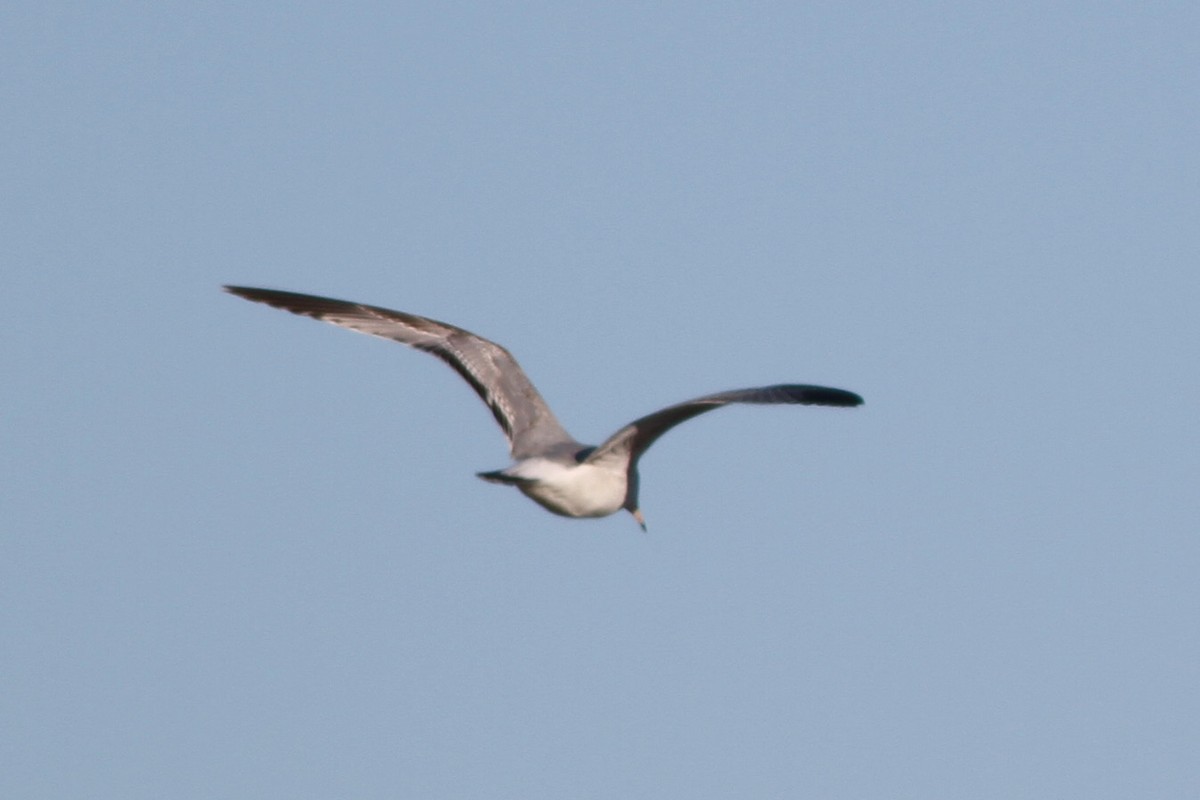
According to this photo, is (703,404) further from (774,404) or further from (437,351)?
(437,351)

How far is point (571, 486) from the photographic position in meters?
14.2

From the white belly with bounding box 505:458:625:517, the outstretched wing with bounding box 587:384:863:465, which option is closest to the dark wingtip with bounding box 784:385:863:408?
the outstretched wing with bounding box 587:384:863:465

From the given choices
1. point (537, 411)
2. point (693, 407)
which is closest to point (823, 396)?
point (693, 407)

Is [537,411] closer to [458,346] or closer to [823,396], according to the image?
Result: [458,346]

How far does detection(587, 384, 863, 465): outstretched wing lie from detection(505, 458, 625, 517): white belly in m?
0.13

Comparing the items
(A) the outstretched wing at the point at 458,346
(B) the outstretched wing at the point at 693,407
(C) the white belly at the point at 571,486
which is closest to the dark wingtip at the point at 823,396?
(B) the outstretched wing at the point at 693,407

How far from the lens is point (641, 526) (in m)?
15.4

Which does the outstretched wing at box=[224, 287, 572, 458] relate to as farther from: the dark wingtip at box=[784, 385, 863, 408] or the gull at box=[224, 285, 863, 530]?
the dark wingtip at box=[784, 385, 863, 408]

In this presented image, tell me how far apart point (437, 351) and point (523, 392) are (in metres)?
0.92

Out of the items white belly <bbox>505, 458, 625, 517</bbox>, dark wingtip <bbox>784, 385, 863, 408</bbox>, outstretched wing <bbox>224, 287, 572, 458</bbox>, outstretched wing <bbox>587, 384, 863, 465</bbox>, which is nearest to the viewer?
outstretched wing <bbox>587, 384, 863, 465</bbox>

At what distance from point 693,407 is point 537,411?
3.22 metres

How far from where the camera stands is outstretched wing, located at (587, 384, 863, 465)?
12.8 meters

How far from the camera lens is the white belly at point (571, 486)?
14.0 metres

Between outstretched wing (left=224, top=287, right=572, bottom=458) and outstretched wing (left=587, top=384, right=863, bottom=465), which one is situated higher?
outstretched wing (left=224, top=287, right=572, bottom=458)
